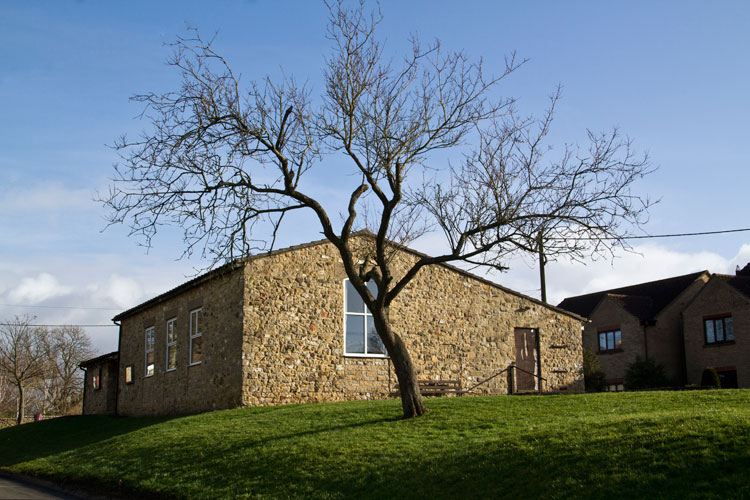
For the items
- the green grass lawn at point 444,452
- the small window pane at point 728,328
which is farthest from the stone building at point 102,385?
the small window pane at point 728,328

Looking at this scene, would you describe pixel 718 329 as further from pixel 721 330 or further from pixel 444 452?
pixel 444 452

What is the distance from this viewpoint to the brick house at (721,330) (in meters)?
36.0

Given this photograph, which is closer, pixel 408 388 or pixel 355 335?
pixel 408 388

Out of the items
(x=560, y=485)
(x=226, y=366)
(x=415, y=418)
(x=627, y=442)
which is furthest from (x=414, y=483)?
(x=226, y=366)

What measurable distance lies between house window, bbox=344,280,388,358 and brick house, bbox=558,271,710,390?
66.7 feet

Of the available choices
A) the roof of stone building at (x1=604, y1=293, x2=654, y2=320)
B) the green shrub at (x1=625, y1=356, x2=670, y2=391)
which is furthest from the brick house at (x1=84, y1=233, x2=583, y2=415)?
the roof of stone building at (x1=604, y1=293, x2=654, y2=320)

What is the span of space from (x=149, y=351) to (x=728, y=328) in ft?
94.9

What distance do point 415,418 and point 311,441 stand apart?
2.63m

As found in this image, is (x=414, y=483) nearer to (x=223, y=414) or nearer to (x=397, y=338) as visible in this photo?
(x=397, y=338)

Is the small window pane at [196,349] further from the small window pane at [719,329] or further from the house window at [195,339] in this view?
the small window pane at [719,329]

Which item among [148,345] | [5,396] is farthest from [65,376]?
[148,345]

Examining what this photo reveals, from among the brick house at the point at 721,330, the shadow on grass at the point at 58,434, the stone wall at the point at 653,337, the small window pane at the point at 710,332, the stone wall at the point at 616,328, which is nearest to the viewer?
the shadow on grass at the point at 58,434

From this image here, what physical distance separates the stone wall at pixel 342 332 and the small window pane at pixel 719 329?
566 inches

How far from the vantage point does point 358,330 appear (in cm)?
2319
